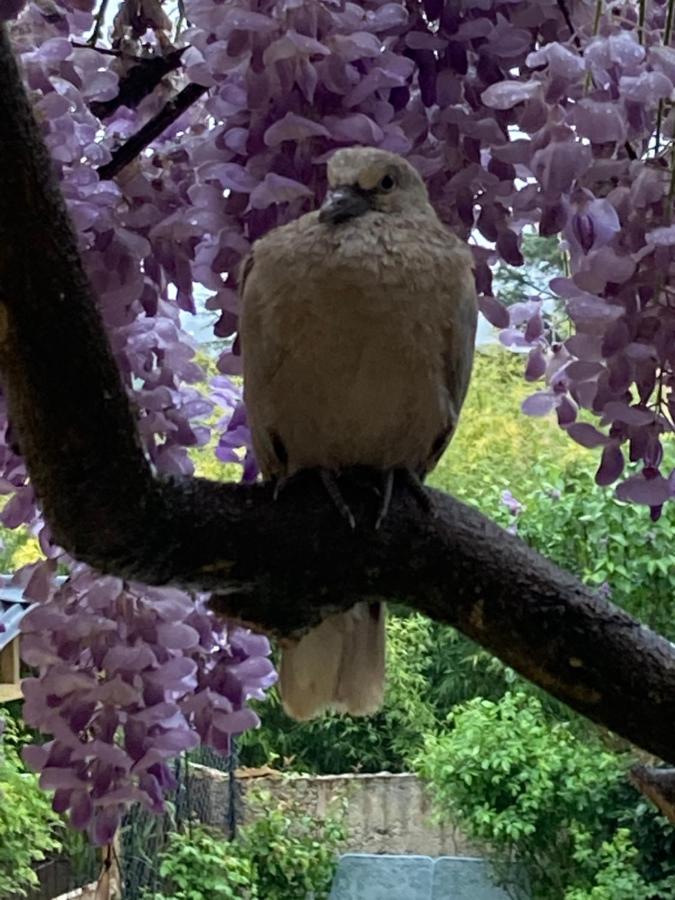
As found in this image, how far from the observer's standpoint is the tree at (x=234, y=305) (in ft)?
1.63

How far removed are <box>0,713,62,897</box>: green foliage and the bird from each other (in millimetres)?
1124

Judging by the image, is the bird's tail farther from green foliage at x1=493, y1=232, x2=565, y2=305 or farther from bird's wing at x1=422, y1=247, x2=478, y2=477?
green foliage at x1=493, y1=232, x2=565, y2=305

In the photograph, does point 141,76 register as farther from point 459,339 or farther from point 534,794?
point 534,794

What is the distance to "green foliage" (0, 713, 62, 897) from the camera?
1784mm

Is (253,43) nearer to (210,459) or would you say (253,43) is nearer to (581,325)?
(581,325)

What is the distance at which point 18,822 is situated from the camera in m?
1.80

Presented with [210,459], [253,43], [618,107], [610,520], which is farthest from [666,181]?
[610,520]

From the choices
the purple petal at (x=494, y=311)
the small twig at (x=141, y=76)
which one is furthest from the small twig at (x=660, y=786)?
the small twig at (x=141, y=76)

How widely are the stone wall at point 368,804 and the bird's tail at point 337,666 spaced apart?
4.96 ft

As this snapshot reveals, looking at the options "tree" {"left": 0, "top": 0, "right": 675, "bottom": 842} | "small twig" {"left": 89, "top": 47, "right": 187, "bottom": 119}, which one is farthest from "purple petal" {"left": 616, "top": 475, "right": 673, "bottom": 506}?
"small twig" {"left": 89, "top": 47, "right": 187, "bottom": 119}

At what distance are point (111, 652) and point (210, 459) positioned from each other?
0.96 metres

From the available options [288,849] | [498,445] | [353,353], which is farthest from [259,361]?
[288,849]

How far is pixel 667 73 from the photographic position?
499 mm

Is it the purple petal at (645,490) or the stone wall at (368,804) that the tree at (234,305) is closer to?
the purple petal at (645,490)
